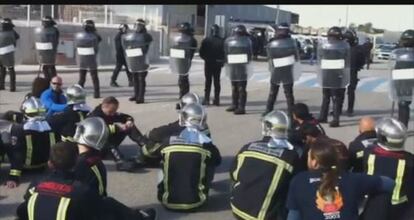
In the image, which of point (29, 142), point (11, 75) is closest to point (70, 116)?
point (29, 142)

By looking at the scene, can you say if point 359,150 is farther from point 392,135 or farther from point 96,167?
point 96,167

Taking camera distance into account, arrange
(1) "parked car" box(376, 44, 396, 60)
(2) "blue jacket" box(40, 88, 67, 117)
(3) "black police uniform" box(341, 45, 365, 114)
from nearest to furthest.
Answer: (2) "blue jacket" box(40, 88, 67, 117), (3) "black police uniform" box(341, 45, 365, 114), (1) "parked car" box(376, 44, 396, 60)

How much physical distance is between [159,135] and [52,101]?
7.18 ft

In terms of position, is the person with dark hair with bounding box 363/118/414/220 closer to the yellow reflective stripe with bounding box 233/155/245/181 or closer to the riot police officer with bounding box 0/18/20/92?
the yellow reflective stripe with bounding box 233/155/245/181

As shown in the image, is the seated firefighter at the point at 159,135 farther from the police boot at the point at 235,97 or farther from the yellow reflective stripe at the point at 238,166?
the police boot at the point at 235,97

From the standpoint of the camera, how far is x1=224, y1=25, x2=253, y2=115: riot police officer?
12742 mm

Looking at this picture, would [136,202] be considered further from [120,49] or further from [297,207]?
[120,49]

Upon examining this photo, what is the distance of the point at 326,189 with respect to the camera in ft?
14.1

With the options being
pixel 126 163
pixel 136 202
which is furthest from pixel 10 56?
pixel 136 202

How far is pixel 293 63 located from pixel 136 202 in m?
6.23

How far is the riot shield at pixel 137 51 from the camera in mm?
13461

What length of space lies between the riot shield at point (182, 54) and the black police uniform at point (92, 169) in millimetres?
8271

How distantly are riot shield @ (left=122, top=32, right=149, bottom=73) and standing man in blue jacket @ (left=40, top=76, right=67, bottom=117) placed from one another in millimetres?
4778

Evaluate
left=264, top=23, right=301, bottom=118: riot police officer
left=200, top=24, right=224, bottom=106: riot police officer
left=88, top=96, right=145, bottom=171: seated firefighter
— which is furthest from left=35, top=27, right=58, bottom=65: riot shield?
left=88, top=96, right=145, bottom=171: seated firefighter
